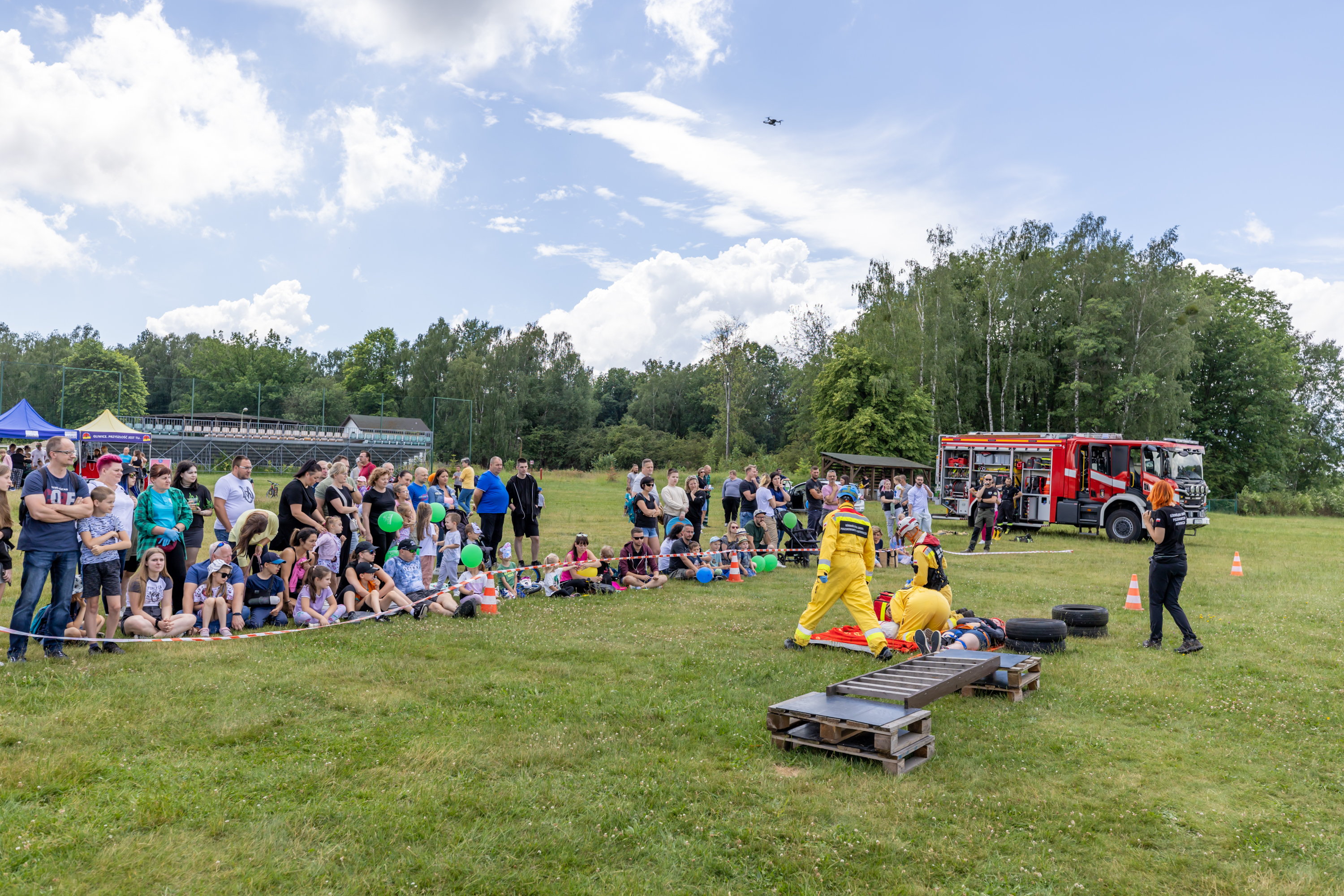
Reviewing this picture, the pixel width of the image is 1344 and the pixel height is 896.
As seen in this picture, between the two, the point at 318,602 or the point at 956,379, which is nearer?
the point at 318,602

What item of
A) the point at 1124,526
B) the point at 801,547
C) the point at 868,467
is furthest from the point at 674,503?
the point at 868,467

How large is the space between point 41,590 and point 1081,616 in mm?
10549

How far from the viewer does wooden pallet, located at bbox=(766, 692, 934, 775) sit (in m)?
5.25

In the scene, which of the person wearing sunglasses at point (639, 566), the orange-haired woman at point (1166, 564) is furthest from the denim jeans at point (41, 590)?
the orange-haired woman at point (1166, 564)

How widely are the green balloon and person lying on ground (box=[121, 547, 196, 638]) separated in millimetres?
3630

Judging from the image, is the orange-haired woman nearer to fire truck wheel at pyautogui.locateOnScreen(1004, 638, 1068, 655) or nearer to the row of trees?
fire truck wheel at pyautogui.locateOnScreen(1004, 638, 1068, 655)

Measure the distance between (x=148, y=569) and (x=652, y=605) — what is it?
19.3ft

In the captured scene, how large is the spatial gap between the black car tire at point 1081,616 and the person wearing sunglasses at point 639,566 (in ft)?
18.9

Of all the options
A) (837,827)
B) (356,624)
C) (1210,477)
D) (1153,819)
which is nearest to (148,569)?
(356,624)

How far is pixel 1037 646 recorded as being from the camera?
8.54 m

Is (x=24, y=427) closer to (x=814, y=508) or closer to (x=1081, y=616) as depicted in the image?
(x=814, y=508)

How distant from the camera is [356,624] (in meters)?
9.40

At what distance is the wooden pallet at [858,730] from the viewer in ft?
17.2

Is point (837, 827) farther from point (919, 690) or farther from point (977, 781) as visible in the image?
point (919, 690)
